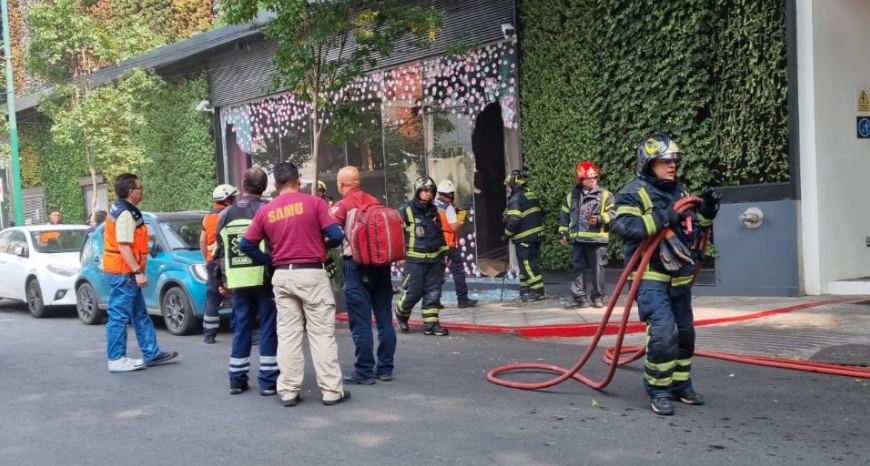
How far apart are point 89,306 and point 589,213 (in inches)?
285

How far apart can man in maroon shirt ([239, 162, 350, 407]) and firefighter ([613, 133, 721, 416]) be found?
2.30 meters

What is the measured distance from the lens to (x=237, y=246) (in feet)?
23.2

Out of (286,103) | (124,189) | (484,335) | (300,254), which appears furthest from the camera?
(286,103)

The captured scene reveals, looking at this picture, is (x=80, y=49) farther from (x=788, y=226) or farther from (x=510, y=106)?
(x=788, y=226)

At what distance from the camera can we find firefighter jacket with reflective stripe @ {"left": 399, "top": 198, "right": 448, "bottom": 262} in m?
9.48

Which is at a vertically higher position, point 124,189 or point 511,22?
point 511,22

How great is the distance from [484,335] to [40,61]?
49.2 ft

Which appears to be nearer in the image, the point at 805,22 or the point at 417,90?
the point at 805,22

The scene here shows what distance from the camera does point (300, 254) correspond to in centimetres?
664

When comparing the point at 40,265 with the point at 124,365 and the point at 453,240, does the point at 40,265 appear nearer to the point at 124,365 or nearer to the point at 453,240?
the point at 124,365

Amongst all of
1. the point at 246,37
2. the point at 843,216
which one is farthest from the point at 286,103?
the point at 843,216

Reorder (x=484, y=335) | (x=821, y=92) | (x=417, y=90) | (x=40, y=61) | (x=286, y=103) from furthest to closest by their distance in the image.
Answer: (x=40, y=61) → (x=286, y=103) → (x=417, y=90) → (x=821, y=92) → (x=484, y=335)

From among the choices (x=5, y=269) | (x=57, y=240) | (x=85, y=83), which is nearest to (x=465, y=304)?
(x=57, y=240)

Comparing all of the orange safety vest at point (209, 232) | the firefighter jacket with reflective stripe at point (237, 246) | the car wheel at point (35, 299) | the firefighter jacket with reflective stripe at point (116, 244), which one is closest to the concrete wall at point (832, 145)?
the firefighter jacket with reflective stripe at point (237, 246)
